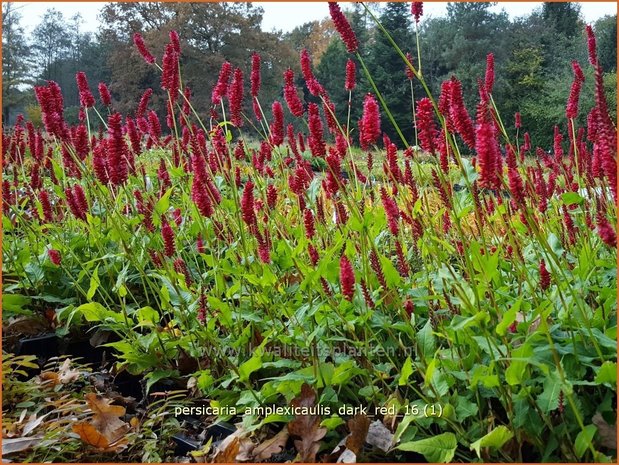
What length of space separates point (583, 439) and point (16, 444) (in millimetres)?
1383

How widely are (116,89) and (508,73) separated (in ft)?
34.4

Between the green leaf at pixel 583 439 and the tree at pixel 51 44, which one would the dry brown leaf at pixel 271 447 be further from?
the tree at pixel 51 44

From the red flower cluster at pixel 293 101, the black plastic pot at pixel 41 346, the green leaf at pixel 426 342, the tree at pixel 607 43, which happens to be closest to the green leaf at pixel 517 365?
the green leaf at pixel 426 342

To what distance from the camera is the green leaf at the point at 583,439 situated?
1114mm

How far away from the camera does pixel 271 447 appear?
1481mm

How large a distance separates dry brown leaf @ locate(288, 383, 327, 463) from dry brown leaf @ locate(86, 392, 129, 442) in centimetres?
56

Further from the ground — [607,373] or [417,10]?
[417,10]

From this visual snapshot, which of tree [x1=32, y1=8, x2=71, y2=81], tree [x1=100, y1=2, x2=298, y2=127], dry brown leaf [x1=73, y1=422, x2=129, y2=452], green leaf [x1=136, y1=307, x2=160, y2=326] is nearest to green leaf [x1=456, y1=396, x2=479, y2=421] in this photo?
dry brown leaf [x1=73, y1=422, x2=129, y2=452]

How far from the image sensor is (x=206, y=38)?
35.7 feet

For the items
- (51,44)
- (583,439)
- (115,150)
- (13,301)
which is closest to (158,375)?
Result: (115,150)

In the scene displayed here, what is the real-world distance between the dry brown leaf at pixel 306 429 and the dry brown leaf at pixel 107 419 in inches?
21.9

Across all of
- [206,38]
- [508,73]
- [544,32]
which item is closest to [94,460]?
[206,38]

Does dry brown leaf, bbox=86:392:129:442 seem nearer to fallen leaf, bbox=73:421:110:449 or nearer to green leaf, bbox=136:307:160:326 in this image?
fallen leaf, bbox=73:421:110:449

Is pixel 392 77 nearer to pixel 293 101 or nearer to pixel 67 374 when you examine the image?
pixel 293 101
